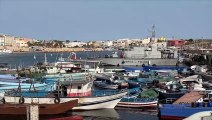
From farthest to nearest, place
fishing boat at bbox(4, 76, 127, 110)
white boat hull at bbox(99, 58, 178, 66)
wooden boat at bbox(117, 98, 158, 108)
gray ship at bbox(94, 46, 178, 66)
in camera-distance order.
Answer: gray ship at bbox(94, 46, 178, 66) < white boat hull at bbox(99, 58, 178, 66) < wooden boat at bbox(117, 98, 158, 108) < fishing boat at bbox(4, 76, 127, 110)

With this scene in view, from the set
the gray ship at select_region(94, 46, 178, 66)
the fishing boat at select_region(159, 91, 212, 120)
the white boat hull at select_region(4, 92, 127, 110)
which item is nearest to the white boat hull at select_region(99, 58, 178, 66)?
the gray ship at select_region(94, 46, 178, 66)

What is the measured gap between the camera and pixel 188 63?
7638cm

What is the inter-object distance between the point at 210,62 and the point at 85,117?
42.2m

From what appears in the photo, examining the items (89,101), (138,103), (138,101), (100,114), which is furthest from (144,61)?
(100,114)

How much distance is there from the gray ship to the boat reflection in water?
4054cm

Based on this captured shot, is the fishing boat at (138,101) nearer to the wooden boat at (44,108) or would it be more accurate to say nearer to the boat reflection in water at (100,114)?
the boat reflection in water at (100,114)

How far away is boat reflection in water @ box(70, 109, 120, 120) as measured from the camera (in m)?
31.0

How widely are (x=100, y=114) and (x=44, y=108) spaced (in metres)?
4.56

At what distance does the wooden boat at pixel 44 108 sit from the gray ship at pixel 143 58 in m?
43.3

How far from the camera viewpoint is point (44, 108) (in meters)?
29.6

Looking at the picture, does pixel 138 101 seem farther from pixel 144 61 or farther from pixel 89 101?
pixel 144 61

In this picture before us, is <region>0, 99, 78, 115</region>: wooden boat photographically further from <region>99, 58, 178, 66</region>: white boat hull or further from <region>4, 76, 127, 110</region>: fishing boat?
<region>99, 58, 178, 66</region>: white boat hull

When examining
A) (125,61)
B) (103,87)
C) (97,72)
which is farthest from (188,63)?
(103,87)

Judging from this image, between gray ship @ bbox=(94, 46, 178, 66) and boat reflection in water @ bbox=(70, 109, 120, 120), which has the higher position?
gray ship @ bbox=(94, 46, 178, 66)
